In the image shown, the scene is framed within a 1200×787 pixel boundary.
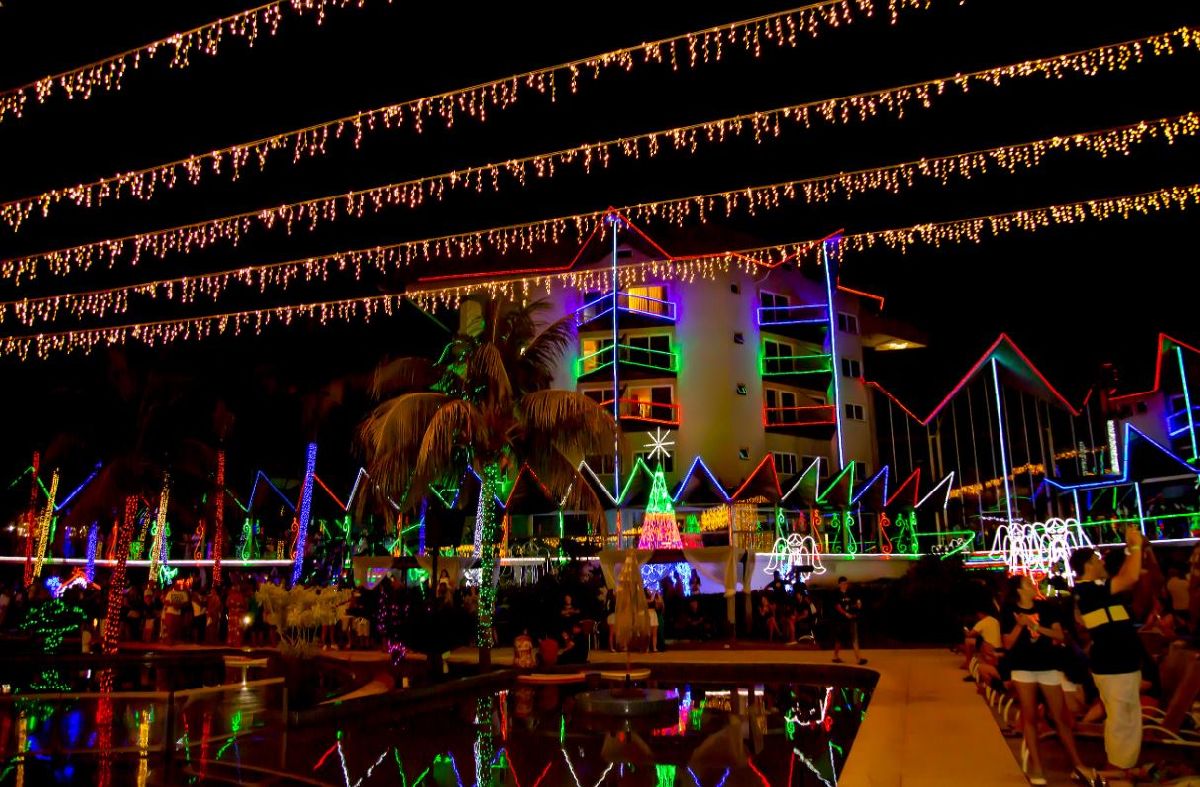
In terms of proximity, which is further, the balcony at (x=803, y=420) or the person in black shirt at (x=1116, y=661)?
the balcony at (x=803, y=420)

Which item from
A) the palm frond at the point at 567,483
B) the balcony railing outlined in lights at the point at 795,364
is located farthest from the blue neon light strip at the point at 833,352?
the palm frond at the point at 567,483

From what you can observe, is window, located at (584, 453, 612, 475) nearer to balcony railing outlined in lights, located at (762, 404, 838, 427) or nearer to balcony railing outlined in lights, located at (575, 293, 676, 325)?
balcony railing outlined in lights, located at (575, 293, 676, 325)

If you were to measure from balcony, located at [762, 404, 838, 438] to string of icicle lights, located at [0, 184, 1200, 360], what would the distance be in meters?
5.40

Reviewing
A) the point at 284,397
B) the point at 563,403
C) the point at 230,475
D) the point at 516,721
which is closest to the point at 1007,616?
the point at 516,721

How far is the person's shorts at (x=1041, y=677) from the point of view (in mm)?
7035

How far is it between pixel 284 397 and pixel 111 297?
1558cm

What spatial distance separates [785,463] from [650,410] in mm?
5638

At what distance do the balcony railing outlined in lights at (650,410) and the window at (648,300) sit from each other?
3256 millimetres

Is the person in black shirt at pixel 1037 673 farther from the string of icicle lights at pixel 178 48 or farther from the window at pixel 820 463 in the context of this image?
the window at pixel 820 463

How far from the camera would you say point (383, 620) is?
15523 millimetres

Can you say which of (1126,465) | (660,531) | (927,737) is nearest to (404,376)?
(660,531)

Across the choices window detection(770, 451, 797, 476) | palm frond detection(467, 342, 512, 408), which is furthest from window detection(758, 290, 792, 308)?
palm frond detection(467, 342, 512, 408)

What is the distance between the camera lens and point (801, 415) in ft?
117

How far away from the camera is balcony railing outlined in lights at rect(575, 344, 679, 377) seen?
32.8 metres
